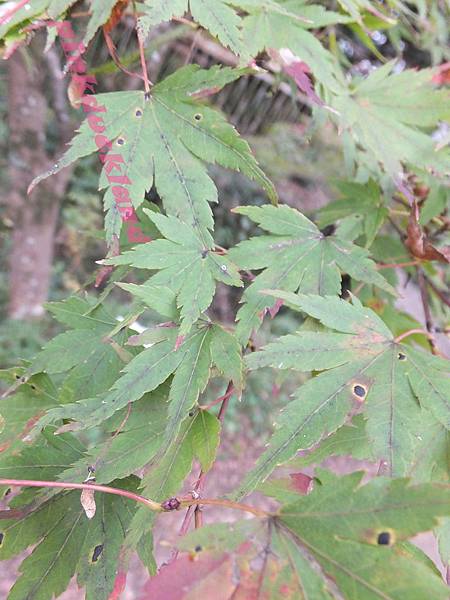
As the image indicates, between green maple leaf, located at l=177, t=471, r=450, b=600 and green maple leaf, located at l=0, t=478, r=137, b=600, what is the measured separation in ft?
0.83

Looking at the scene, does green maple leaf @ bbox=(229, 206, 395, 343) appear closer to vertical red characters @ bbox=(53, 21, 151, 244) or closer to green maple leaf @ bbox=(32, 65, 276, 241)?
green maple leaf @ bbox=(32, 65, 276, 241)

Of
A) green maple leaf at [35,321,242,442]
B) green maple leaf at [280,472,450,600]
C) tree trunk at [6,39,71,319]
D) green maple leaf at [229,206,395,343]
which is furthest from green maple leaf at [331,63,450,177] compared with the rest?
tree trunk at [6,39,71,319]

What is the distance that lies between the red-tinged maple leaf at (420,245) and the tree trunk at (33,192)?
7.60 feet

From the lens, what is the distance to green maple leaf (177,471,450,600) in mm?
467

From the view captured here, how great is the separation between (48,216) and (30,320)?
650mm

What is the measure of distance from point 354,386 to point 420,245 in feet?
1.36

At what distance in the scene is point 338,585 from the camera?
0.48m

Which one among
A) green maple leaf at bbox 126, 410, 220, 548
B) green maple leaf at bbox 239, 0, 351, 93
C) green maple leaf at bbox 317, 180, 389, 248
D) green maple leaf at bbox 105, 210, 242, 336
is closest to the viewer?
green maple leaf at bbox 126, 410, 220, 548

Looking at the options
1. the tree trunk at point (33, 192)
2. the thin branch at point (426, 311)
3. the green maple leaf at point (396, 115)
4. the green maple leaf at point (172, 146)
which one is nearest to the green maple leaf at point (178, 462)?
the green maple leaf at point (172, 146)

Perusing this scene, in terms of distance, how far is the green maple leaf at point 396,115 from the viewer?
97 centimetres

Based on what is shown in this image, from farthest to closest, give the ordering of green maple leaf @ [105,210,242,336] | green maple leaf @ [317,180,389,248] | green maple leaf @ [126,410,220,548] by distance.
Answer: green maple leaf @ [317,180,389,248], green maple leaf @ [105,210,242,336], green maple leaf @ [126,410,220,548]

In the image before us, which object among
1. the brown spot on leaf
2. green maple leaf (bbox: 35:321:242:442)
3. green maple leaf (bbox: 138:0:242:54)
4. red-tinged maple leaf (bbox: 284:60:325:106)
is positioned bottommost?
green maple leaf (bbox: 35:321:242:442)

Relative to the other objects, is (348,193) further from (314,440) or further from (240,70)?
(314,440)

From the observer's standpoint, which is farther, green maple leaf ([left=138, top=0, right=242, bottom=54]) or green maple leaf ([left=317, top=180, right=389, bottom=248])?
green maple leaf ([left=317, top=180, right=389, bottom=248])
